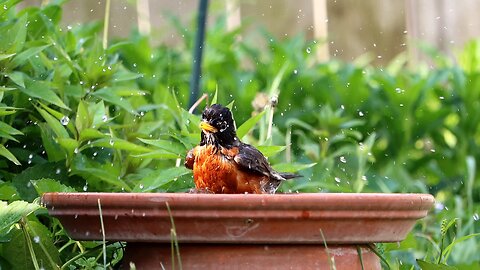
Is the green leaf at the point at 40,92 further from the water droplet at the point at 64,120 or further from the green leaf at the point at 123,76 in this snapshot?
the green leaf at the point at 123,76

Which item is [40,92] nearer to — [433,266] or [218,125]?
[218,125]

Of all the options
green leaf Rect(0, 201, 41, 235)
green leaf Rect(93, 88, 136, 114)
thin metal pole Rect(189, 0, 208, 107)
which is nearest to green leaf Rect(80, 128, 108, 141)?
green leaf Rect(93, 88, 136, 114)

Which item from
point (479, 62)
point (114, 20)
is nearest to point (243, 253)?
point (479, 62)

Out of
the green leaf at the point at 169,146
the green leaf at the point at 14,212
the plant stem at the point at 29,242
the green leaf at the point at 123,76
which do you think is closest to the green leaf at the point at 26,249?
the plant stem at the point at 29,242

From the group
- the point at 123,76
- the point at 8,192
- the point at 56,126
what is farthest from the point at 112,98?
the point at 8,192

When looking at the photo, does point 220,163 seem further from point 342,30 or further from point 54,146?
point 342,30

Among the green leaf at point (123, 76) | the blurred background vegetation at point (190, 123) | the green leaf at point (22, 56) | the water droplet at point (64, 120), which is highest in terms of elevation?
the green leaf at point (22, 56)

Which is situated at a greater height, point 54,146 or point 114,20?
point 54,146
